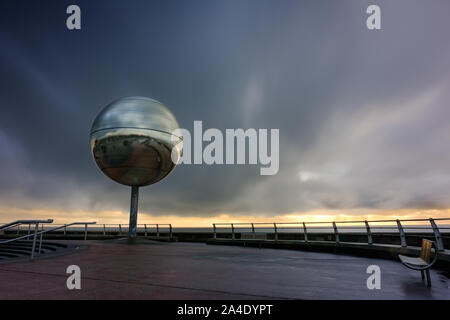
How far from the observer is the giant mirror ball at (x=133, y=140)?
15492 millimetres

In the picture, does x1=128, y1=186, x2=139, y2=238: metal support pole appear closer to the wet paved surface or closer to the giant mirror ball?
the giant mirror ball

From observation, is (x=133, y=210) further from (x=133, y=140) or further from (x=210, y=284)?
(x=210, y=284)

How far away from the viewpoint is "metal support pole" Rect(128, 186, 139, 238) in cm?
1723

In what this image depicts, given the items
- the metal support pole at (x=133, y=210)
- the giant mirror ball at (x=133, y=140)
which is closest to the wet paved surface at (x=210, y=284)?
the giant mirror ball at (x=133, y=140)

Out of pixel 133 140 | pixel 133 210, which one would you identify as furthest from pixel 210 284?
pixel 133 210

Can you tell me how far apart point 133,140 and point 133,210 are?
4728mm

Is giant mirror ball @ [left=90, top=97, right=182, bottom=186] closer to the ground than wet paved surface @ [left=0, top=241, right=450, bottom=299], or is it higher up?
higher up

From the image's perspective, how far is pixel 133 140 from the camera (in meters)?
15.4

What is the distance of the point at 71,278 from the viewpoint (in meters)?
5.47

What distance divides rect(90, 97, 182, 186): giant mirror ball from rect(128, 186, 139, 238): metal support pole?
27.5 inches

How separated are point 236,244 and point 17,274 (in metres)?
13.1

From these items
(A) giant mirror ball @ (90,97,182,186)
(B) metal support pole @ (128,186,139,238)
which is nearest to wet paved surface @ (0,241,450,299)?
(A) giant mirror ball @ (90,97,182,186)

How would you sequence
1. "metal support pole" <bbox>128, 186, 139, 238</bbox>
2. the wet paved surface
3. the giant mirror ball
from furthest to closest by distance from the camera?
"metal support pole" <bbox>128, 186, 139, 238</bbox> → the giant mirror ball → the wet paved surface
